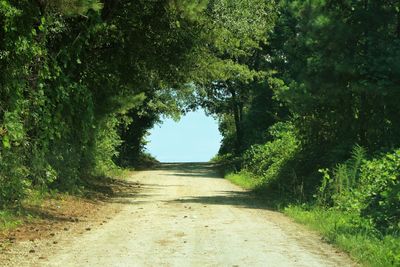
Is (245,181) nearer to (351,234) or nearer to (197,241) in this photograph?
(351,234)

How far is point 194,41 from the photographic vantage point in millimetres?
19781

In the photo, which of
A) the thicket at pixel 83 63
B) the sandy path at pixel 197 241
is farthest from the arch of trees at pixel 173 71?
the sandy path at pixel 197 241

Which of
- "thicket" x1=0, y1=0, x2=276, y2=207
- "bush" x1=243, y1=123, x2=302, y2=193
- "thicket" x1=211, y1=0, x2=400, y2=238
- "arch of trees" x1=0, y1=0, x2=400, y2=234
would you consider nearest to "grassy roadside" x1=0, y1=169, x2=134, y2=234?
"thicket" x1=0, y1=0, x2=276, y2=207

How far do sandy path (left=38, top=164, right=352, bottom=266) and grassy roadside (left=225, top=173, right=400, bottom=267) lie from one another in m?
0.27

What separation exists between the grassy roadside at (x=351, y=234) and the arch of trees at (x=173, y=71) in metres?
0.83

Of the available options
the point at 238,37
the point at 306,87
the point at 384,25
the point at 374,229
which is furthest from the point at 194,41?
the point at 374,229

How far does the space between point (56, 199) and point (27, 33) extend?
6433mm

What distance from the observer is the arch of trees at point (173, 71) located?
12570 mm

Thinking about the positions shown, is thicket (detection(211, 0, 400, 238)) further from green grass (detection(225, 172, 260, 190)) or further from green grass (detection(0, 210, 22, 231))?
green grass (detection(0, 210, 22, 231))

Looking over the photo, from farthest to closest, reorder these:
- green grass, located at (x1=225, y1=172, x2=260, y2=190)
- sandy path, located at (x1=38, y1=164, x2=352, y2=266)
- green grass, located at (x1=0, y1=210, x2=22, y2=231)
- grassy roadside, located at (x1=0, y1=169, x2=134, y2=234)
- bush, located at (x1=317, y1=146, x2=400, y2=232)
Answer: green grass, located at (x1=225, y1=172, x2=260, y2=190) → grassy roadside, located at (x1=0, y1=169, x2=134, y2=234) → bush, located at (x1=317, y1=146, x2=400, y2=232) → green grass, located at (x1=0, y1=210, x2=22, y2=231) → sandy path, located at (x1=38, y1=164, x2=352, y2=266)

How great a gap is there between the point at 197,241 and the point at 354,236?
2874 mm

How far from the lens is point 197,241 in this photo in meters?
10.5

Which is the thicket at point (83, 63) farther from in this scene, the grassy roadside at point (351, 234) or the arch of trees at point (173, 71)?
the grassy roadside at point (351, 234)

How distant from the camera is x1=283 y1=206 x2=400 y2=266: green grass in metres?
8.86
